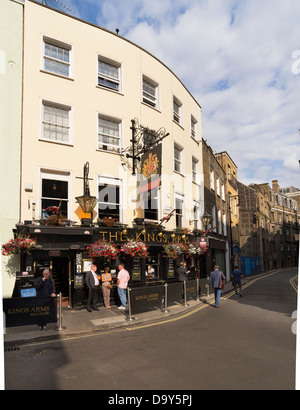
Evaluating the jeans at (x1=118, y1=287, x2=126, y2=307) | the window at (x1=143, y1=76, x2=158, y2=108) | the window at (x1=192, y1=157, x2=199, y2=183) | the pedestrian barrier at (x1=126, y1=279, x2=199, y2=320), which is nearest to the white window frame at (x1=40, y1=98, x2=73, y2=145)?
the window at (x1=143, y1=76, x2=158, y2=108)

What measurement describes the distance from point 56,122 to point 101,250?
612 centimetres

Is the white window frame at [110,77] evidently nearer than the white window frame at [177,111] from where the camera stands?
Yes

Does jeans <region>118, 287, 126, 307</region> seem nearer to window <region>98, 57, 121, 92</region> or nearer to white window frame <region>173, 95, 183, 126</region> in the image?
window <region>98, 57, 121, 92</region>

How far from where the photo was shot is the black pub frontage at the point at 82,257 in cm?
1106

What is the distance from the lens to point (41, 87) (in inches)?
485

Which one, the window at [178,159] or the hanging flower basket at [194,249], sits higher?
the window at [178,159]

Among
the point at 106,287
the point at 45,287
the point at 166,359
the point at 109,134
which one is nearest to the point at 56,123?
the point at 109,134

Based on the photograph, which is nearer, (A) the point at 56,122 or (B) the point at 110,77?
(A) the point at 56,122

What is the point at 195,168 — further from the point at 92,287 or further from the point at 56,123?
the point at 92,287

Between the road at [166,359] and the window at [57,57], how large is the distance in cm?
1148

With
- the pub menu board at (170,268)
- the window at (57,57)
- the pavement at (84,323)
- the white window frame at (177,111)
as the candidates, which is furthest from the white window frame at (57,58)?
the pub menu board at (170,268)

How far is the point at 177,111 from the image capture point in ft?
64.1

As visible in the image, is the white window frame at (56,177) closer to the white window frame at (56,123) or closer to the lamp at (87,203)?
the lamp at (87,203)
